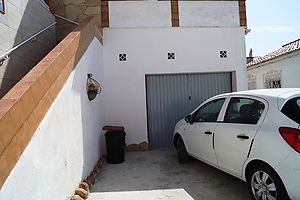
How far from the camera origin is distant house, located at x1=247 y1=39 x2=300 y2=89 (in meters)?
12.5

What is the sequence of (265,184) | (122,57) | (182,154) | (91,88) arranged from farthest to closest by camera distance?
(122,57), (182,154), (91,88), (265,184)

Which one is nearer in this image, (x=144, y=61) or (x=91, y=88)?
(x=91, y=88)

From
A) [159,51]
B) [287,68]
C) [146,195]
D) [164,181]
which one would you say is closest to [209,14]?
[159,51]

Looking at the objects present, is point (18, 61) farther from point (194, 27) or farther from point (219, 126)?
point (194, 27)

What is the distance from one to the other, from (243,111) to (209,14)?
5.38m

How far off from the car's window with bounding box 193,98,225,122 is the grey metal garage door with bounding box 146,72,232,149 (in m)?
2.72

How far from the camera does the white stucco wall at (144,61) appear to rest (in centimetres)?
855

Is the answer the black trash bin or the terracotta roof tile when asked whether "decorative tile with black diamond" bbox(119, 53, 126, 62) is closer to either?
the black trash bin

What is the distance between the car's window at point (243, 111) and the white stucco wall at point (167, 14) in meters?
4.68

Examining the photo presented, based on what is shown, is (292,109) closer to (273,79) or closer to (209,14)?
(209,14)

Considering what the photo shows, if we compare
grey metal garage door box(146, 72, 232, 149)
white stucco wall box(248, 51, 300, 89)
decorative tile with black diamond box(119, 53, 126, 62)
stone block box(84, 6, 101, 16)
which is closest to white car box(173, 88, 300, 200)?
grey metal garage door box(146, 72, 232, 149)

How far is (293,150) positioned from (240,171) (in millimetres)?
1127

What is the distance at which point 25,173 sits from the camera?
2.65 metres

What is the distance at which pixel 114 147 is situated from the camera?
6988mm
